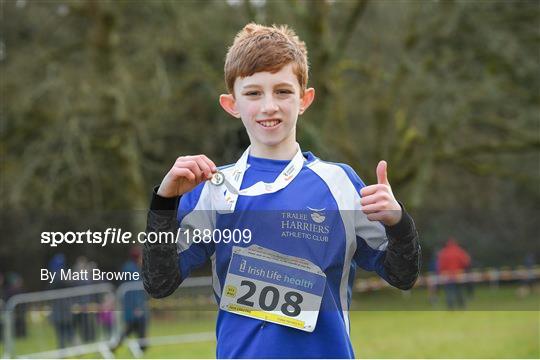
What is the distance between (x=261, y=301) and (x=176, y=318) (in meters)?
10.7

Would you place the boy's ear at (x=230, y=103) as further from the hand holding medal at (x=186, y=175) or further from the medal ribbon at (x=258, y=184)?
the hand holding medal at (x=186, y=175)

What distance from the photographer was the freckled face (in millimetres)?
2727

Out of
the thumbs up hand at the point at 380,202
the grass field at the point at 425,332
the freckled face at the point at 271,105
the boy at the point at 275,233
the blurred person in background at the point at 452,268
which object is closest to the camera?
the thumbs up hand at the point at 380,202

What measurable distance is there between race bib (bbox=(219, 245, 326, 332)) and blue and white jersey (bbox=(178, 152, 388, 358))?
0.02m

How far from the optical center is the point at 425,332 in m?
14.4

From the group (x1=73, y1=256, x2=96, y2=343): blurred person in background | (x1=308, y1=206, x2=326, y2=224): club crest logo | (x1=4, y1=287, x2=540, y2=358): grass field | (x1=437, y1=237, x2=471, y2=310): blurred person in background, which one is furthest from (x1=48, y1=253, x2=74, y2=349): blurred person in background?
(x1=308, y1=206, x2=326, y2=224): club crest logo

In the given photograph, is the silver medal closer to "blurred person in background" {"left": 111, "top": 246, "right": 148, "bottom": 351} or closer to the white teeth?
the white teeth

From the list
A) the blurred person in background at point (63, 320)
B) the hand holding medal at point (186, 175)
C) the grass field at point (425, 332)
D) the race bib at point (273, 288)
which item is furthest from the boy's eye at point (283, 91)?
the blurred person in background at point (63, 320)

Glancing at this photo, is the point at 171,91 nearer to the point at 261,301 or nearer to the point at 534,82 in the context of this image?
the point at 534,82

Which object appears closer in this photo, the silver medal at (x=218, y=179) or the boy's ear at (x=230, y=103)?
the silver medal at (x=218, y=179)

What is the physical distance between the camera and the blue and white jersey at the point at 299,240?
2.64 metres

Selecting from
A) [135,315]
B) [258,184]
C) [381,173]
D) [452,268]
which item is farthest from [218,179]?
[452,268]

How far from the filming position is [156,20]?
17141mm

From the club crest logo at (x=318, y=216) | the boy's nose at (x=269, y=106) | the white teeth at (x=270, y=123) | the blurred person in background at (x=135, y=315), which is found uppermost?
the boy's nose at (x=269, y=106)
